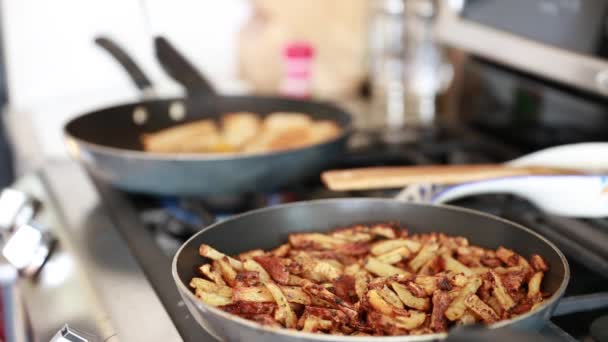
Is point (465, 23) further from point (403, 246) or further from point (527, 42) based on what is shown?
point (403, 246)

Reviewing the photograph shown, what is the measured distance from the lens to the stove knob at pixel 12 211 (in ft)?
3.43

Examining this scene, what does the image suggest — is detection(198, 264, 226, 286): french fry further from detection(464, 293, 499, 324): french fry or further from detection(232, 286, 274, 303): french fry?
detection(464, 293, 499, 324): french fry

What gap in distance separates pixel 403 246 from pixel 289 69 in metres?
0.95

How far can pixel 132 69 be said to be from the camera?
130 centimetres

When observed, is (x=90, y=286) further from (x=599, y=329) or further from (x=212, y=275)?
(x=599, y=329)

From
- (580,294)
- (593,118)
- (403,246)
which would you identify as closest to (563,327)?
(580,294)

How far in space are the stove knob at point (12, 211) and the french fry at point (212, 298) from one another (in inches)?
19.9

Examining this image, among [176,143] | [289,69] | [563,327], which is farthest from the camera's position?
[289,69]

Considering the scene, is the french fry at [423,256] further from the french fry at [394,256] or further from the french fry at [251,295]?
the french fry at [251,295]

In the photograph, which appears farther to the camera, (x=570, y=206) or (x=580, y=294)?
(x=570, y=206)

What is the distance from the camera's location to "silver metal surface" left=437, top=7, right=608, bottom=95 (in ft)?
3.36

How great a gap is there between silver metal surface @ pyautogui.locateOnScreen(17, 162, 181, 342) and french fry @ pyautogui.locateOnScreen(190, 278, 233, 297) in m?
0.08

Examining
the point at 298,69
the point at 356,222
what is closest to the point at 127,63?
the point at 298,69

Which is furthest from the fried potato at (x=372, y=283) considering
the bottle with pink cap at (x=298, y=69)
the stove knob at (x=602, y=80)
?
the bottle with pink cap at (x=298, y=69)
